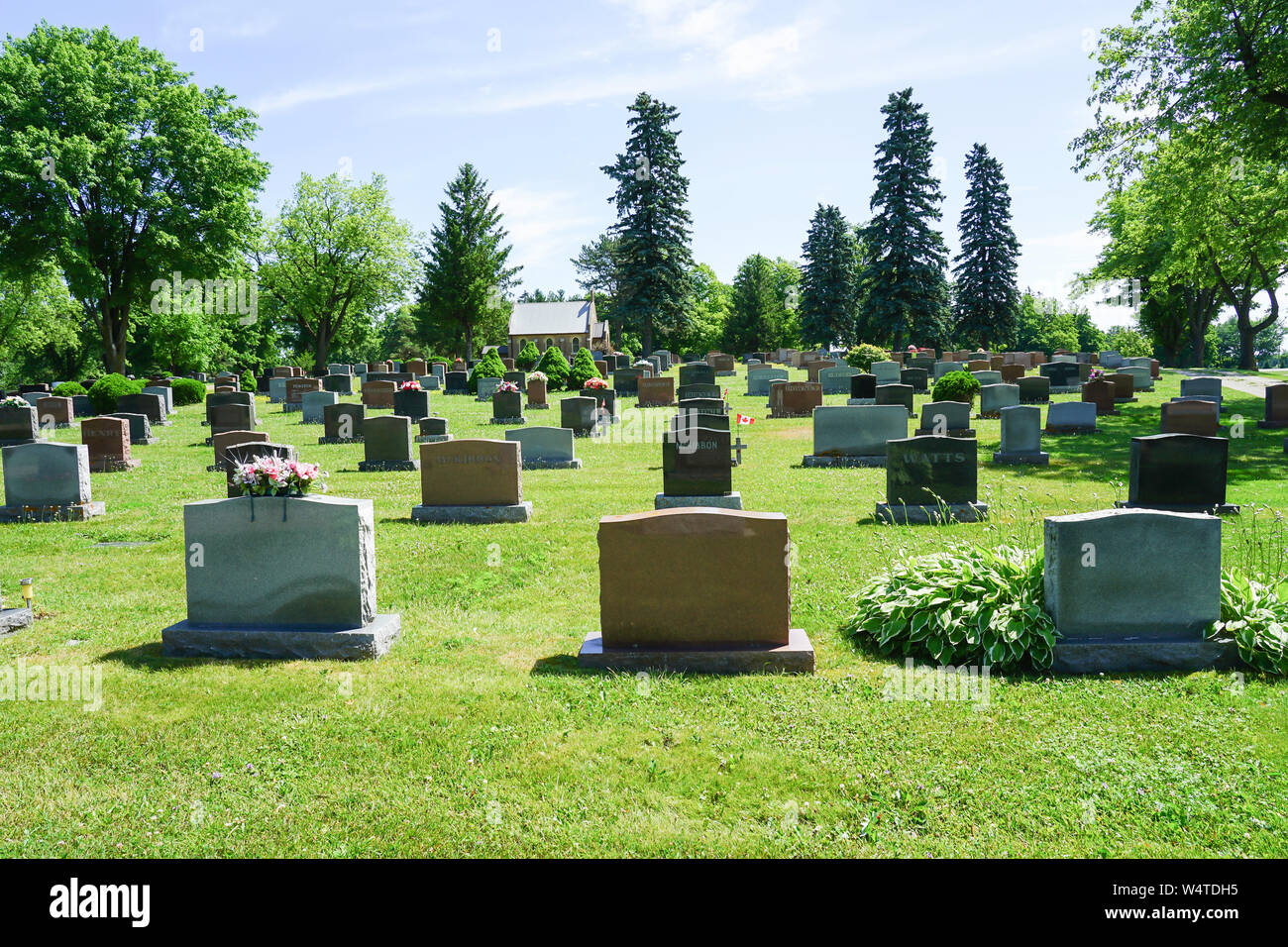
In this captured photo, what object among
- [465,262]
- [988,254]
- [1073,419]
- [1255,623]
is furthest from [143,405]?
[988,254]

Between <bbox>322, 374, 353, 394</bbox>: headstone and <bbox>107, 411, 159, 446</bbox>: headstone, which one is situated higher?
<bbox>322, 374, 353, 394</bbox>: headstone

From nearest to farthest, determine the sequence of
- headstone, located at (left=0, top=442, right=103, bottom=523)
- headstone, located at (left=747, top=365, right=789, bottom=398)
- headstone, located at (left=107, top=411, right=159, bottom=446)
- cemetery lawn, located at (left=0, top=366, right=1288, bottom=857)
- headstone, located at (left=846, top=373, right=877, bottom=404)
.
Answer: cemetery lawn, located at (left=0, top=366, right=1288, bottom=857) → headstone, located at (left=0, top=442, right=103, bottom=523) → headstone, located at (left=107, top=411, right=159, bottom=446) → headstone, located at (left=846, top=373, right=877, bottom=404) → headstone, located at (left=747, top=365, right=789, bottom=398)

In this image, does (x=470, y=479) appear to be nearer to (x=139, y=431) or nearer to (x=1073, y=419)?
(x=139, y=431)

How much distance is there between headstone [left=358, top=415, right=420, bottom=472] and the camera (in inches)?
728

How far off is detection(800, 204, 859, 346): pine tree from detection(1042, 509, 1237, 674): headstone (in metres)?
57.8

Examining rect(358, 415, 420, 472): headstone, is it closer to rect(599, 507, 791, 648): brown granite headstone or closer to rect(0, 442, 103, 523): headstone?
rect(0, 442, 103, 523): headstone

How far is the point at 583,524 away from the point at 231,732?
698 cm

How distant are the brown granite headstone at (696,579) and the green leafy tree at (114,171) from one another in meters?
37.8

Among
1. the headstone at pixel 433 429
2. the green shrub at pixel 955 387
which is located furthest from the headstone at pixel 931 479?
the green shrub at pixel 955 387

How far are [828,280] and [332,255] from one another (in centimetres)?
3539

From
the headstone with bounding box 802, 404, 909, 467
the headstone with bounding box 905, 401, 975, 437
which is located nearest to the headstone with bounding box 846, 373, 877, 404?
the headstone with bounding box 905, 401, 975, 437

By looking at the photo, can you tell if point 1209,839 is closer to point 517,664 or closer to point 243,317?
point 517,664

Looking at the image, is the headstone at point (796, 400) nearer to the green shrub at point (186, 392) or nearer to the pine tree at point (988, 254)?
the green shrub at point (186, 392)

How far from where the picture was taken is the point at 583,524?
487 inches
